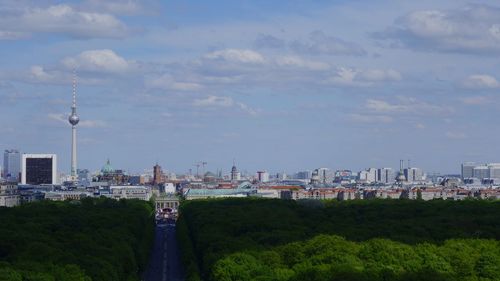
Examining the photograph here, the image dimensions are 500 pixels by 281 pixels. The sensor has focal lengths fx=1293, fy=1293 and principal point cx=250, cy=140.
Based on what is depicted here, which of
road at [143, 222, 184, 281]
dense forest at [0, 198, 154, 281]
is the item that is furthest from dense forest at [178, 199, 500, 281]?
dense forest at [0, 198, 154, 281]

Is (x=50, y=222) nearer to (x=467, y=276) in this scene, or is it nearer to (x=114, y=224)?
(x=114, y=224)

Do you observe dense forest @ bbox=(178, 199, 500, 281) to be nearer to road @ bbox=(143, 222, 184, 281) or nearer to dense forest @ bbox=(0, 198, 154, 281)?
road @ bbox=(143, 222, 184, 281)

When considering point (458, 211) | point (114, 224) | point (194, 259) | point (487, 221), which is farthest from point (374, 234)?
point (458, 211)

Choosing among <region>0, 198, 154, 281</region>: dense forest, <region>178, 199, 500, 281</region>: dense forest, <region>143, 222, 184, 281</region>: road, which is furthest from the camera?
<region>143, 222, 184, 281</region>: road

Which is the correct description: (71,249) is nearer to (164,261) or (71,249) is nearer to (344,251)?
(344,251)

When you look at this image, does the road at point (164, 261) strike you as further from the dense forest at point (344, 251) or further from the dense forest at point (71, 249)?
the dense forest at point (344, 251)

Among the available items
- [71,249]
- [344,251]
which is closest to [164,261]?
[71,249]
